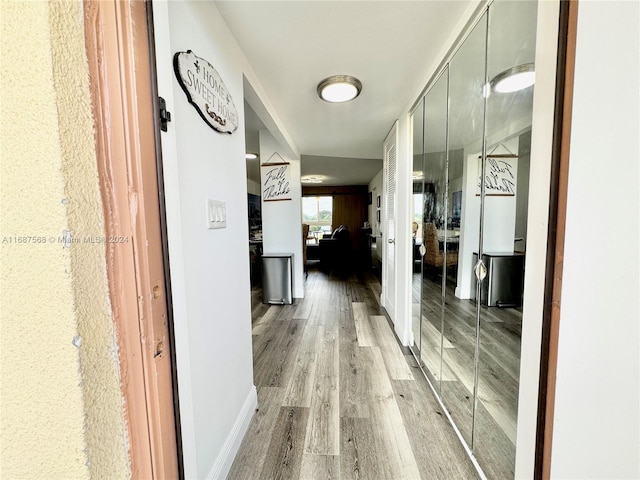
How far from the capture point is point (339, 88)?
5.51 ft

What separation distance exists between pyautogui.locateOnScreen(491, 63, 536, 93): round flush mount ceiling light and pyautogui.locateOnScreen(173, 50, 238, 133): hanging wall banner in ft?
3.68

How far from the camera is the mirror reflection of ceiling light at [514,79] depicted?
804 millimetres

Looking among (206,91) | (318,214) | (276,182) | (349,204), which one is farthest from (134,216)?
(318,214)

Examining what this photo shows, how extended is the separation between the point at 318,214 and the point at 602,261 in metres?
8.66

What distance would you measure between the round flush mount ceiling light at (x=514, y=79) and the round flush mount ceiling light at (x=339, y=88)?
0.87m

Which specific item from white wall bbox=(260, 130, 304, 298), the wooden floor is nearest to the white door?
the wooden floor

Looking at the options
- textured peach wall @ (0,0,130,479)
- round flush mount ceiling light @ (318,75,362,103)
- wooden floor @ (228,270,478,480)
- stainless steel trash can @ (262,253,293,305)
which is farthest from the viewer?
stainless steel trash can @ (262,253,293,305)

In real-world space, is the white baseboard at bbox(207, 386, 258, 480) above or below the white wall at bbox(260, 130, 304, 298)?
below

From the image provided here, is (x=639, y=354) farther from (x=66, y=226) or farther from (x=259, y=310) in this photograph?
(x=259, y=310)

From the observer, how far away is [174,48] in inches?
30.8

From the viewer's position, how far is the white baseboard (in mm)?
984

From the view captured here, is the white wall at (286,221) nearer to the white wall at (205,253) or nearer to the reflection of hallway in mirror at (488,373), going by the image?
the white wall at (205,253)

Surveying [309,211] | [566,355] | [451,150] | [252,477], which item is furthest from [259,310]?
[309,211]

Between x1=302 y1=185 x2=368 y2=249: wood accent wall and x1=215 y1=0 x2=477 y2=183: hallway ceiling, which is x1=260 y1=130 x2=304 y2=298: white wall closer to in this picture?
x1=215 y1=0 x2=477 y2=183: hallway ceiling
